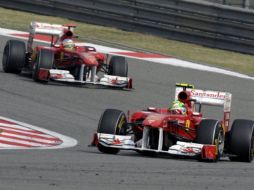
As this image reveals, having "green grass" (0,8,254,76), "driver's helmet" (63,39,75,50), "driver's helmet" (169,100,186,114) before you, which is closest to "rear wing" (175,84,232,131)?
"driver's helmet" (169,100,186,114)

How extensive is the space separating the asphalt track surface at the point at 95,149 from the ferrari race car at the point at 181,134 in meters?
0.17

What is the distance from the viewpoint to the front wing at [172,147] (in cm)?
1325

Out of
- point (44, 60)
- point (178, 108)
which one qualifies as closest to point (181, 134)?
point (178, 108)

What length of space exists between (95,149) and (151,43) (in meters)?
13.2

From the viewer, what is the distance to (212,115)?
63.4 feet

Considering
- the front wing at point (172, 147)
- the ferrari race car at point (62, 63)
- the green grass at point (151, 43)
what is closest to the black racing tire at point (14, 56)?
the ferrari race car at point (62, 63)

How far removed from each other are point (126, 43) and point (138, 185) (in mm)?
16822

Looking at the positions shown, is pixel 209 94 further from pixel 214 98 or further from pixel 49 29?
pixel 49 29

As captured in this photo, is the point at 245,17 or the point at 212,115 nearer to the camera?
the point at 212,115

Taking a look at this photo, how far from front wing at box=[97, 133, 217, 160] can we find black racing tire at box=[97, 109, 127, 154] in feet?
0.35

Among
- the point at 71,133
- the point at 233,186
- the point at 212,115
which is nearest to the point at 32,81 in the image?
the point at 212,115

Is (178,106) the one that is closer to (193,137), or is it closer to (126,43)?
(193,137)

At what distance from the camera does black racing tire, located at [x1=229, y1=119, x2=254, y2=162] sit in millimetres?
13641

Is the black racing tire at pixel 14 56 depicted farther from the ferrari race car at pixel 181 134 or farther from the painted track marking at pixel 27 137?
the ferrari race car at pixel 181 134
